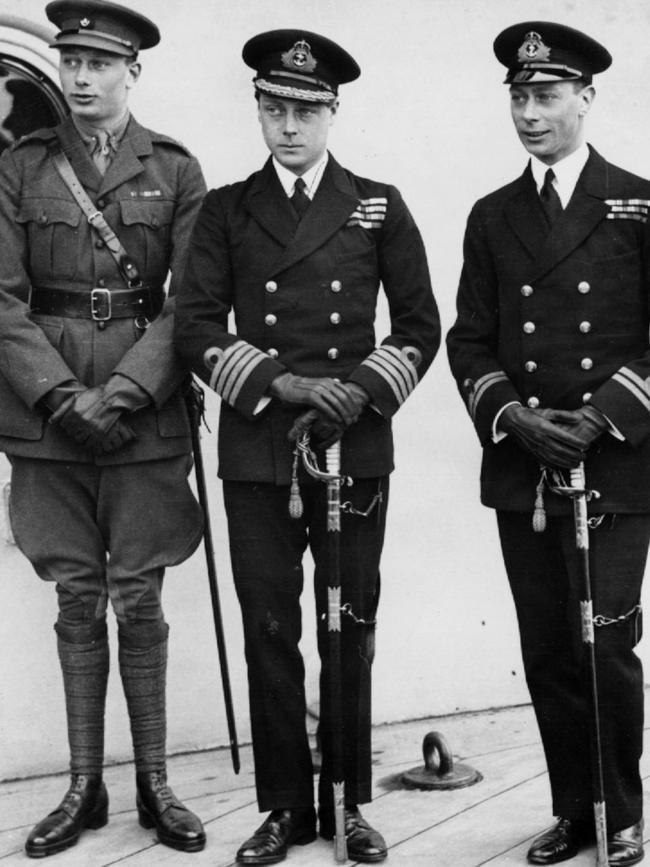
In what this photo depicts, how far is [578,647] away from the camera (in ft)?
13.2

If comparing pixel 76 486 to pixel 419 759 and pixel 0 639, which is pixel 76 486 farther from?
pixel 419 759

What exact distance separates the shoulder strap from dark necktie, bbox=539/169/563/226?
106 centimetres

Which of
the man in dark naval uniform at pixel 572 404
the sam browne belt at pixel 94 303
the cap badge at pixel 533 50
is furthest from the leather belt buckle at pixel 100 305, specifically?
the cap badge at pixel 533 50

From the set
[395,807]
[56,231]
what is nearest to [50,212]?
[56,231]

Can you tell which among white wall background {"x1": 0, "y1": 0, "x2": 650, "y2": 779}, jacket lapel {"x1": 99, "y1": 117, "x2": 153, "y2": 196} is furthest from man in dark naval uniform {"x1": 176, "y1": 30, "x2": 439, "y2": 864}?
white wall background {"x1": 0, "y1": 0, "x2": 650, "y2": 779}

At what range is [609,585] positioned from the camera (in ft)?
13.0

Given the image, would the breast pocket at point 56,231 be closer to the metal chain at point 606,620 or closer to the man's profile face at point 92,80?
the man's profile face at point 92,80

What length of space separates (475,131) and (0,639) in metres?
2.19

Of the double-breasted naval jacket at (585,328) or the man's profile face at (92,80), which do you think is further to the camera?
the man's profile face at (92,80)

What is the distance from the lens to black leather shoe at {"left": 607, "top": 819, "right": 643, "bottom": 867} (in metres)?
3.93

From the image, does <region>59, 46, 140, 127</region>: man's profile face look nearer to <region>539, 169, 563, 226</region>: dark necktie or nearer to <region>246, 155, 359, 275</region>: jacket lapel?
<region>246, 155, 359, 275</region>: jacket lapel

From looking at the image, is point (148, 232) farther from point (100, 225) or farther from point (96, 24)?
point (96, 24)

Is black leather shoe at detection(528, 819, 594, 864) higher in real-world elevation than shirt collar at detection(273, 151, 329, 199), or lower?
lower

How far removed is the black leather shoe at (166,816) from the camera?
418 centimetres
